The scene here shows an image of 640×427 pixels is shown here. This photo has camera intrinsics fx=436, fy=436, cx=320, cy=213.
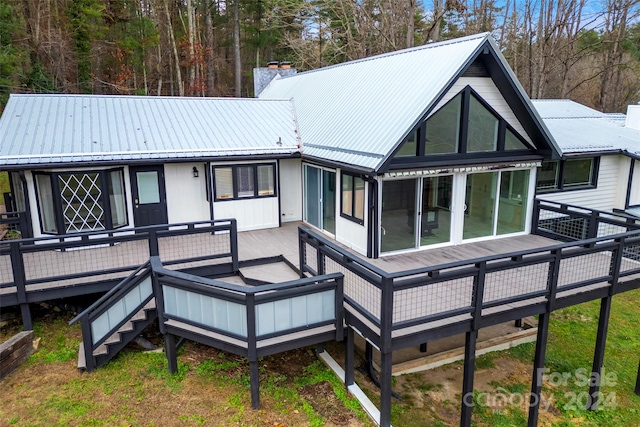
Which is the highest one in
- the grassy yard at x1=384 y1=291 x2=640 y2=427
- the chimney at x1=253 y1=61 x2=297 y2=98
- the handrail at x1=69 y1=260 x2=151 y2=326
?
the chimney at x1=253 y1=61 x2=297 y2=98

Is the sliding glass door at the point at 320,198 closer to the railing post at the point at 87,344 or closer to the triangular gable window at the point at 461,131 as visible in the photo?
the triangular gable window at the point at 461,131

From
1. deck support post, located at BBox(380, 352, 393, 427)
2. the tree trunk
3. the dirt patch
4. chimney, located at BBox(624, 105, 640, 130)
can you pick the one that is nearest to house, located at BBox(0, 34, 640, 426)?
deck support post, located at BBox(380, 352, 393, 427)

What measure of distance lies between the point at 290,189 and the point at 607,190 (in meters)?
10.3

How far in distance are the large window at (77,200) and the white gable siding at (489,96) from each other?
7.35 meters

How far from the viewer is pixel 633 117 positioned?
15.8 m

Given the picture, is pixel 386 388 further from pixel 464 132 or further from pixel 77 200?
pixel 77 200

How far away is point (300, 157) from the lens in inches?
449

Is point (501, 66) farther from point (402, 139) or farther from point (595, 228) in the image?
point (595, 228)

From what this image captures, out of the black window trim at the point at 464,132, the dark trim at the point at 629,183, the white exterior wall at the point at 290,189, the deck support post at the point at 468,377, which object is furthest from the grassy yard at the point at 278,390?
the dark trim at the point at 629,183

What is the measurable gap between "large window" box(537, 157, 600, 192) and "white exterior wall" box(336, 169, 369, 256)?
659cm

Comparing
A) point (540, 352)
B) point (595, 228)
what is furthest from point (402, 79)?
point (540, 352)

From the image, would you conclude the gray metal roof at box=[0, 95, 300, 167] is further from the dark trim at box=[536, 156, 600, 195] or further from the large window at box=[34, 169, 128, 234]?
the dark trim at box=[536, 156, 600, 195]

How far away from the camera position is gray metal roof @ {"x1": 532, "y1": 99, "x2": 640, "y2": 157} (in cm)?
1314

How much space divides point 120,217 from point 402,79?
7246mm
